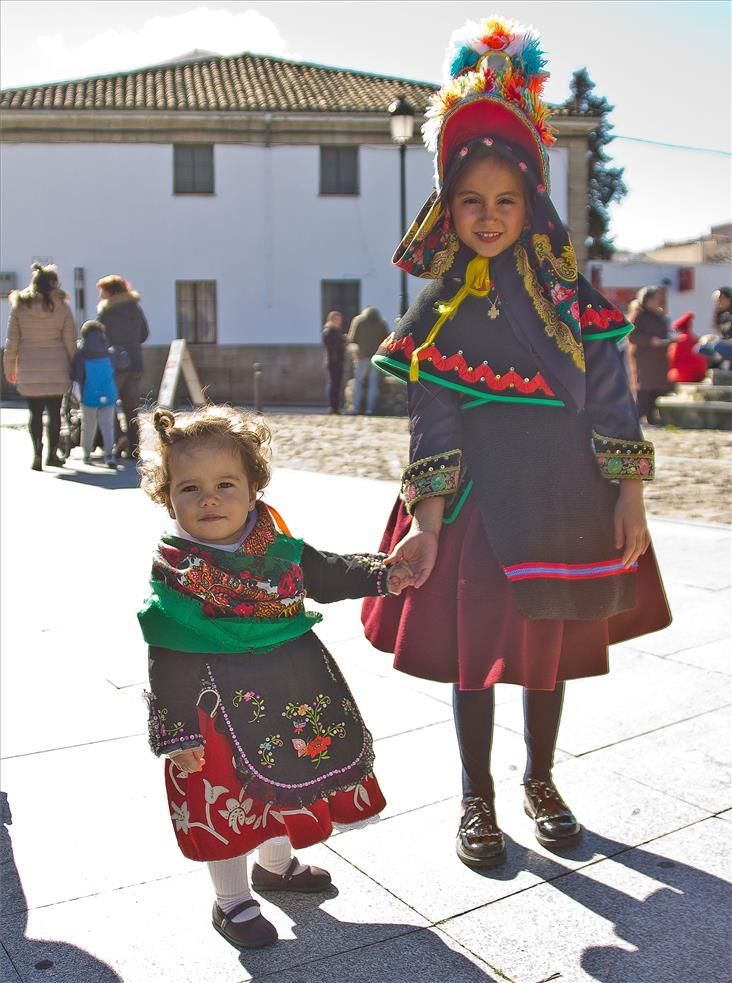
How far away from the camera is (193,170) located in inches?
Answer: 1006

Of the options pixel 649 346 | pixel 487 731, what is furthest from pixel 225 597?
pixel 649 346

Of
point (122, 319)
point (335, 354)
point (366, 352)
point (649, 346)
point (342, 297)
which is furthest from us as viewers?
point (342, 297)

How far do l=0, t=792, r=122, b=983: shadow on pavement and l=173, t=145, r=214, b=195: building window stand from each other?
24.3 metres

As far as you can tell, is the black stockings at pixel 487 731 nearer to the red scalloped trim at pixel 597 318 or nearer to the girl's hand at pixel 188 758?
the girl's hand at pixel 188 758

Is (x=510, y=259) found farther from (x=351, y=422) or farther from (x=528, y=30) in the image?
(x=351, y=422)

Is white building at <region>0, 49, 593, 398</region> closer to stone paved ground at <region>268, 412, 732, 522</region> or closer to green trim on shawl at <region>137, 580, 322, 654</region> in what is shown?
stone paved ground at <region>268, 412, 732, 522</region>

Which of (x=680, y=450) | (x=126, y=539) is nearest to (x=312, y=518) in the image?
(x=126, y=539)

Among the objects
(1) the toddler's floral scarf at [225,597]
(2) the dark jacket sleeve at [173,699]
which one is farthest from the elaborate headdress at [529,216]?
(2) the dark jacket sleeve at [173,699]

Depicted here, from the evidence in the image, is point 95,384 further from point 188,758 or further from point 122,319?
point 188,758

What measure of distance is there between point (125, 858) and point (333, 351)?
591 inches

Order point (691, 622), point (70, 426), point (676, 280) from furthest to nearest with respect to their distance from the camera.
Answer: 1. point (676, 280)
2. point (70, 426)
3. point (691, 622)

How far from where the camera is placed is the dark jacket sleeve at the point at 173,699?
2.31 meters

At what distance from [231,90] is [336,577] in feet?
88.6

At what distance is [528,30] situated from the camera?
2.76 metres
